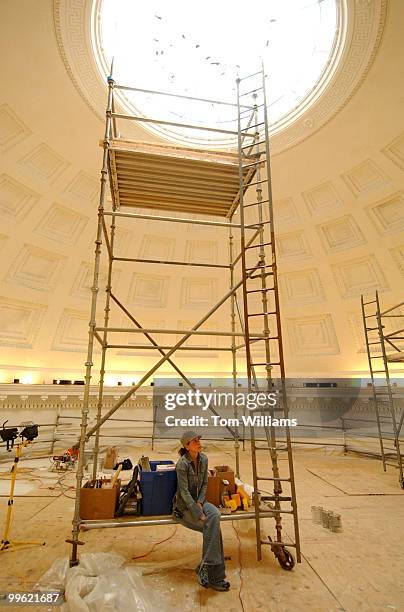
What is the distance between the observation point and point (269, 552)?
4.49m

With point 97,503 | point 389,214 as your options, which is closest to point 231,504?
point 97,503

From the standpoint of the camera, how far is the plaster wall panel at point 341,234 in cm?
1156

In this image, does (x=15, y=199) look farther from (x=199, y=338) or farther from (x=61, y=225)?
(x=199, y=338)

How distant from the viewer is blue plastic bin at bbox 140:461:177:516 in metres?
4.43

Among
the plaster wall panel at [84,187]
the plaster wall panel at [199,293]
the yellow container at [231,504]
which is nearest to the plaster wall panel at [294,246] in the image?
the plaster wall panel at [199,293]

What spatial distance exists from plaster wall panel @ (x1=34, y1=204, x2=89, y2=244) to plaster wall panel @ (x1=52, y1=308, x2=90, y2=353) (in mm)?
2709

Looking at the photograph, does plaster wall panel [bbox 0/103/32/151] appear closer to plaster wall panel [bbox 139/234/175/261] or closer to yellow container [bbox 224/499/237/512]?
plaster wall panel [bbox 139/234/175/261]

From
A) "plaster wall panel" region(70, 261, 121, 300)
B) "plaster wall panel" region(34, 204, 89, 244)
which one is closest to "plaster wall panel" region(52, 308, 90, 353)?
"plaster wall panel" region(70, 261, 121, 300)

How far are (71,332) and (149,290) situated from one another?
343cm

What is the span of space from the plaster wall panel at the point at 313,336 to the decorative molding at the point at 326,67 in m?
6.70

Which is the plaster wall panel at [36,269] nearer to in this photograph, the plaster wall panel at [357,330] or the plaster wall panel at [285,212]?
the plaster wall panel at [285,212]

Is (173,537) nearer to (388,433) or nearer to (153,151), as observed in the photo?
(153,151)

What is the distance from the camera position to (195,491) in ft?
14.3

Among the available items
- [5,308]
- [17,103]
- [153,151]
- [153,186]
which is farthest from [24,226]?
[153,151]
